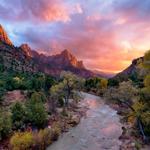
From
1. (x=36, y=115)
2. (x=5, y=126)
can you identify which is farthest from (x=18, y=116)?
(x=5, y=126)

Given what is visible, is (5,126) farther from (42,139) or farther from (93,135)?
(93,135)

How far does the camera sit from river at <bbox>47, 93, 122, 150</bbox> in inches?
1139

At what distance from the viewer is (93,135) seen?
3353cm

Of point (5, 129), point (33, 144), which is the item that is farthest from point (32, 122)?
point (33, 144)

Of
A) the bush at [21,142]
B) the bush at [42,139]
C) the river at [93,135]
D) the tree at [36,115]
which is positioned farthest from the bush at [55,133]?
the bush at [21,142]

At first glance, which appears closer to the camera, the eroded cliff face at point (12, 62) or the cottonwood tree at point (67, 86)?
the cottonwood tree at point (67, 86)

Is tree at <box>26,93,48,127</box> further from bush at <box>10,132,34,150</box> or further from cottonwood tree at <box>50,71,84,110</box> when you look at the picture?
cottonwood tree at <box>50,71,84,110</box>

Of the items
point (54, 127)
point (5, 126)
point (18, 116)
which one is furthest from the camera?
point (54, 127)

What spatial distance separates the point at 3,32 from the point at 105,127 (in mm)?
167508

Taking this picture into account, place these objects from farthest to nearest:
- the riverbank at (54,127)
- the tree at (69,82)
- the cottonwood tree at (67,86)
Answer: the cottonwood tree at (67,86) < the tree at (69,82) < the riverbank at (54,127)

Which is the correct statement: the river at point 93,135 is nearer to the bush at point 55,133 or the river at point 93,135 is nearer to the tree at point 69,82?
the bush at point 55,133

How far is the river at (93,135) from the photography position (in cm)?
2892

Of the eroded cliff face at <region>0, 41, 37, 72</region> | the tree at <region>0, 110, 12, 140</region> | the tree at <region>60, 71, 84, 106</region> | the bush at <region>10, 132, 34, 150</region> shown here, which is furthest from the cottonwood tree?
the eroded cliff face at <region>0, 41, 37, 72</region>

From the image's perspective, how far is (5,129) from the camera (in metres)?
28.8
